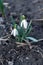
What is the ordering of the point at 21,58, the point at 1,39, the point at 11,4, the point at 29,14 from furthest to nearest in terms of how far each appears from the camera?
the point at 11,4 → the point at 29,14 → the point at 1,39 → the point at 21,58

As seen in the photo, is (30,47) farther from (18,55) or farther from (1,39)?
(1,39)

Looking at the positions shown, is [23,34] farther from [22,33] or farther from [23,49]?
[23,49]

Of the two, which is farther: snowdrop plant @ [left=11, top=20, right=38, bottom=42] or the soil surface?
snowdrop plant @ [left=11, top=20, right=38, bottom=42]

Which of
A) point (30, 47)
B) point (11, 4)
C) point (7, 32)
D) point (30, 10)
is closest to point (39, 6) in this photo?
point (30, 10)

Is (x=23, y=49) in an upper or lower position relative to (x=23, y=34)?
lower

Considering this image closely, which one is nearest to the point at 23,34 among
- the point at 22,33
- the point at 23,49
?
the point at 22,33

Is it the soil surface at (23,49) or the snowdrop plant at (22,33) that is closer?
the soil surface at (23,49)

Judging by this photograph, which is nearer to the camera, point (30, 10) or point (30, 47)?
point (30, 47)

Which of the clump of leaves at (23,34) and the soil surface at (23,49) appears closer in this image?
the soil surface at (23,49)

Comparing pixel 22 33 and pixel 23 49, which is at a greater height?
pixel 22 33

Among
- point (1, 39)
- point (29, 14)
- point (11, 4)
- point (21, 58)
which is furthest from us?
point (11, 4)

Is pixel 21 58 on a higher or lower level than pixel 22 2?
lower
